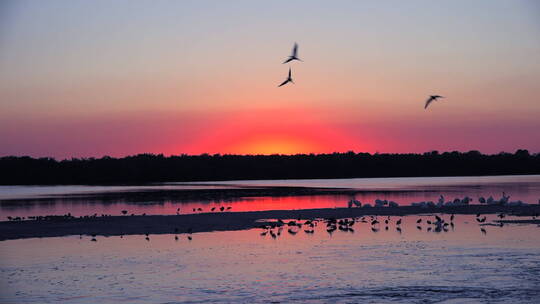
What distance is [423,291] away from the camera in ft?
52.7

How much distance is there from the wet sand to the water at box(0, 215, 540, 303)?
2.29 meters

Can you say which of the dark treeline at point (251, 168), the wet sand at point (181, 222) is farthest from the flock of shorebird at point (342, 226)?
the dark treeline at point (251, 168)

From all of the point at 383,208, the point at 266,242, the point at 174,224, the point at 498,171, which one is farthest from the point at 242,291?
the point at 498,171

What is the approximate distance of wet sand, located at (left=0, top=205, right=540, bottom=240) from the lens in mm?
30297

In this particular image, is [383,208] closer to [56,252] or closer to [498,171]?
[56,252]

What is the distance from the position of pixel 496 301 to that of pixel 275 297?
15.6 ft

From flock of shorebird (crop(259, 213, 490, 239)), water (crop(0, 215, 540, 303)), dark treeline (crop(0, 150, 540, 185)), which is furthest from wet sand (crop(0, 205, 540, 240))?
dark treeline (crop(0, 150, 540, 185))

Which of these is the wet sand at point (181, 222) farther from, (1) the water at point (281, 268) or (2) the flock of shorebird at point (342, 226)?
(1) the water at point (281, 268)

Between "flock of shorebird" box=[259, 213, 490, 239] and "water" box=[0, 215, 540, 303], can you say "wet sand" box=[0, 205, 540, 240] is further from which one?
"water" box=[0, 215, 540, 303]

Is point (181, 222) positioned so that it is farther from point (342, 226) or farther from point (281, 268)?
point (281, 268)

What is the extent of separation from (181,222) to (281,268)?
1491 cm

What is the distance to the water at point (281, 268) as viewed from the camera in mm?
16031

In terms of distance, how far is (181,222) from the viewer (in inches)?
1340

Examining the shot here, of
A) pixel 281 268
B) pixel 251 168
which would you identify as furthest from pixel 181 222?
pixel 251 168
